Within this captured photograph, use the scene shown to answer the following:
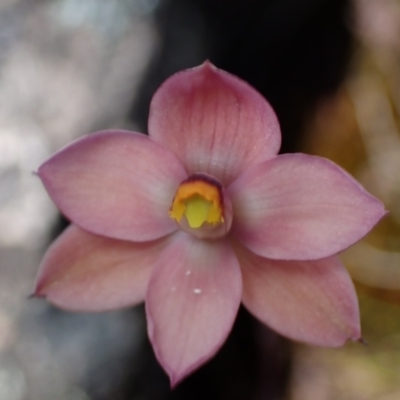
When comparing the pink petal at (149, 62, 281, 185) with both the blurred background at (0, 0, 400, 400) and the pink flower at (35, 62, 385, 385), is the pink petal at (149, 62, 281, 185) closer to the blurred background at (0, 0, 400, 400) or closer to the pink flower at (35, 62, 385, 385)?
the pink flower at (35, 62, 385, 385)

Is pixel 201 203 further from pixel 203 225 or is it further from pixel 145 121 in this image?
pixel 145 121

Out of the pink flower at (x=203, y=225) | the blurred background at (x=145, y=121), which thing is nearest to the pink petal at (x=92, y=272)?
the pink flower at (x=203, y=225)

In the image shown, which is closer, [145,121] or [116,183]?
[116,183]

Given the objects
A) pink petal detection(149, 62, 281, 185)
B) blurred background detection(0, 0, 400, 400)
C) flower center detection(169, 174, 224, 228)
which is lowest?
blurred background detection(0, 0, 400, 400)

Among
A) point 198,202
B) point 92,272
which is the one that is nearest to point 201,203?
point 198,202

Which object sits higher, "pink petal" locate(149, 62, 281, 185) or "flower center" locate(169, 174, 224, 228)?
"pink petal" locate(149, 62, 281, 185)

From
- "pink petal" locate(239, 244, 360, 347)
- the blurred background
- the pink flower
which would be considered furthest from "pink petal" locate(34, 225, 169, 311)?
the blurred background
